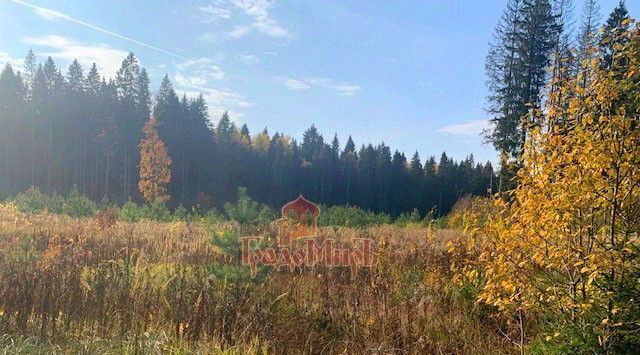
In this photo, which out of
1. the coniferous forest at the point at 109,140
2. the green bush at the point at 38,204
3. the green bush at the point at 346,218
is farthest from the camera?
the coniferous forest at the point at 109,140

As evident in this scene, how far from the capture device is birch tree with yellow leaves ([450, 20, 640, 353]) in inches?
114

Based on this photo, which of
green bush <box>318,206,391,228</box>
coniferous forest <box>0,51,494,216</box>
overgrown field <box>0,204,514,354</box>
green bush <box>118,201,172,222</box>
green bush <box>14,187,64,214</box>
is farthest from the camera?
coniferous forest <box>0,51,494,216</box>

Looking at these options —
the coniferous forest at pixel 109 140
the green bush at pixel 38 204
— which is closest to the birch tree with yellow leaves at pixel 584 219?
the green bush at pixel 38 204

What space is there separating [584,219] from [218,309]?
3360mm

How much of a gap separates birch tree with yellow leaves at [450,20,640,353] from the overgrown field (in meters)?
1.02

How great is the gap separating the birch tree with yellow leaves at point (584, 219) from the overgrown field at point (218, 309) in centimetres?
102

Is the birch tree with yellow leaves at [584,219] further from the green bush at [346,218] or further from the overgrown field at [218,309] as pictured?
the green bush at [346,218]

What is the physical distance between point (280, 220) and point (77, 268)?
5928mm

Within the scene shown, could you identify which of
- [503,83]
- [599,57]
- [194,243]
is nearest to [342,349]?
[599,57]

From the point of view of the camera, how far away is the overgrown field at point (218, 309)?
3637 mm

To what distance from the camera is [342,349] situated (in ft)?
12.7

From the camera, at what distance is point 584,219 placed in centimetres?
306

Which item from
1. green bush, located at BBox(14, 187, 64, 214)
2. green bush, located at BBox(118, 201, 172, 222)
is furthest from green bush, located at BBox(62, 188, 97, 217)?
green bush, located at BBox(118, 201, 172, 222)

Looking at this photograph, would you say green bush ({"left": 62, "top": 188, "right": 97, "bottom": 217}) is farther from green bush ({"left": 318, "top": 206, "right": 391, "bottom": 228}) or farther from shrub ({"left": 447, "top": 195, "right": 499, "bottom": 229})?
shrub ({"left": 447, "top": 195, "right": 499, "bottom": 229})
